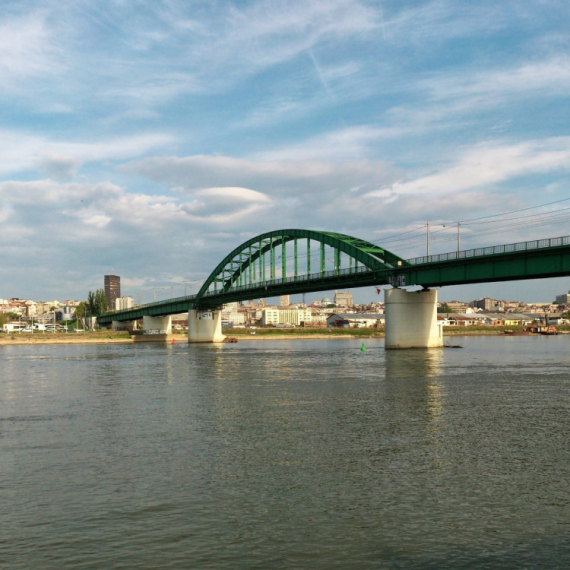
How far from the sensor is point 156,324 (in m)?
192

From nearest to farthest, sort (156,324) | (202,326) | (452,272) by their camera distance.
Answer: (452,272)
(202,326)
(156,324)

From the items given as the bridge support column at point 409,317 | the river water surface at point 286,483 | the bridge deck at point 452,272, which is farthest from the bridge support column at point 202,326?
the river water surface at point 286,483

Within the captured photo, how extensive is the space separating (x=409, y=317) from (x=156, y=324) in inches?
4456

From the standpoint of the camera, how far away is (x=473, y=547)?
1311cm

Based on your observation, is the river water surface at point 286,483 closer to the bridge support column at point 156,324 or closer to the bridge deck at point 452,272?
the bridge deck at point 452,272

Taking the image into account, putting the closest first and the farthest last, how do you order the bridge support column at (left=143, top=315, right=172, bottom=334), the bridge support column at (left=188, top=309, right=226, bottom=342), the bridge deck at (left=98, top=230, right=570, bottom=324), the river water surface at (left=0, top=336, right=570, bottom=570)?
the river water surface at (left=0, top=336, right=570, bottom=570), the bridge deck at (left=98, top=230, right=570, bottom=324), the bridge support column at (left=188, top=309, right=226, bottom=342), the bridge support column at (left=143, top=315, right=172, bottom=334)

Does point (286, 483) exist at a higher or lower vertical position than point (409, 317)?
lower

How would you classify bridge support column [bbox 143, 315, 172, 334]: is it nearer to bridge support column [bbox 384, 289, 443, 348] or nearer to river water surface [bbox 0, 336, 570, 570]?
bridge support column [bbox 384, 289, 443, 348]

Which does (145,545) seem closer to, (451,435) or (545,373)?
(451,435)

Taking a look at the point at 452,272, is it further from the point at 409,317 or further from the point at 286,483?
the point at 286,483

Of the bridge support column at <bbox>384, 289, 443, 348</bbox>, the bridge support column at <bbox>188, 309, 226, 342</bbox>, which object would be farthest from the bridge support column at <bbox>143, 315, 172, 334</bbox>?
the bridge support column at <bbox>384, 289, 443, 348</bbox>

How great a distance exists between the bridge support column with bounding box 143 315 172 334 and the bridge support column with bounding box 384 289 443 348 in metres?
Answer: 110

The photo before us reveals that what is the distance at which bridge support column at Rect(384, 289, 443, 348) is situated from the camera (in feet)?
313

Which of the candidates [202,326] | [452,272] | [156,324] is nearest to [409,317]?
[452,272]
